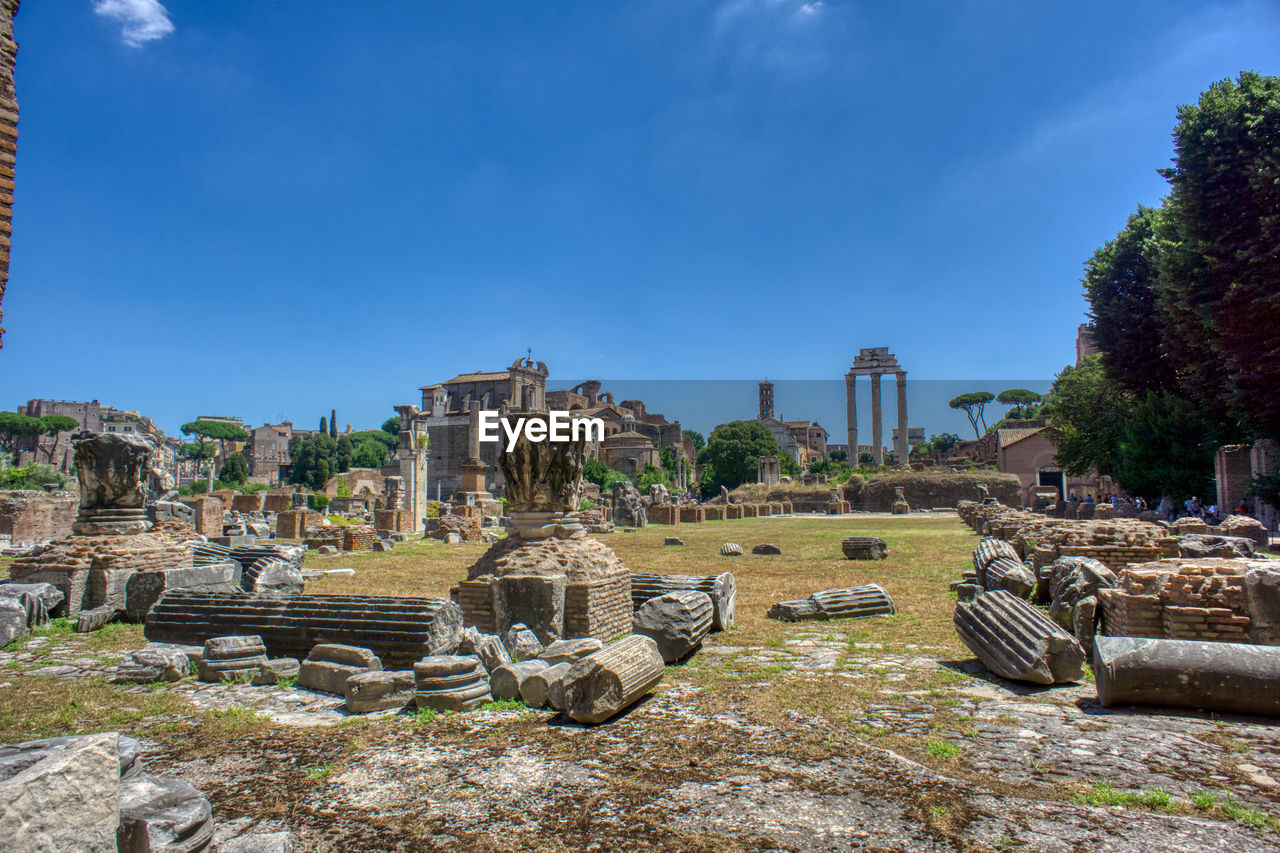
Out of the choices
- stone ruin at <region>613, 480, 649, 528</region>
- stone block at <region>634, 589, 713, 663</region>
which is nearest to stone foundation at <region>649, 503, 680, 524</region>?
stone ruin at <region>613, 480, 649, 528</region>

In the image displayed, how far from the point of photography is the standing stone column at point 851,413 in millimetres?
73500

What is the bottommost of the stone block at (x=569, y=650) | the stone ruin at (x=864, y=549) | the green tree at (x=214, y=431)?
the stone ruin at (x=864, y=549)

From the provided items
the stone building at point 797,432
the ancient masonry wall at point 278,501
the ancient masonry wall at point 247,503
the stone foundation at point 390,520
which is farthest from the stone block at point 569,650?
the stone building at point 797,432

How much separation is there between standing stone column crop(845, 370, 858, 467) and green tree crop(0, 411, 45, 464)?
78.4 meters

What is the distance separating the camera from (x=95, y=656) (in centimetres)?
658

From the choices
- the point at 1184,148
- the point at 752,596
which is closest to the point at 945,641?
the point at 752,596

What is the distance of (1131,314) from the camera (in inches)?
893

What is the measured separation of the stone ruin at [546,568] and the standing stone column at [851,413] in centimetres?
6925

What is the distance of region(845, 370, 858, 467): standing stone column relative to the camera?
73.5 meters

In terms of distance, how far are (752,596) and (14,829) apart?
29.9 feet

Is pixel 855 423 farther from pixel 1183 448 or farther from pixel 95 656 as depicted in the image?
pixel 95 656

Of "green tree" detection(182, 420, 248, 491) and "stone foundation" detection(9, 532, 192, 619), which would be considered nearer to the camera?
"stone foundation" detection(9, 532, 192, 619)

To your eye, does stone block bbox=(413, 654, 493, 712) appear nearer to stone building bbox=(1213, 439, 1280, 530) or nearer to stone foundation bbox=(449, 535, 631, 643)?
stone foundation bbox=(449, 535, 631, 643)

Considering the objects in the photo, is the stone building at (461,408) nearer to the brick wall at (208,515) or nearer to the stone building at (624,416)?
the stone building at (624,416)
